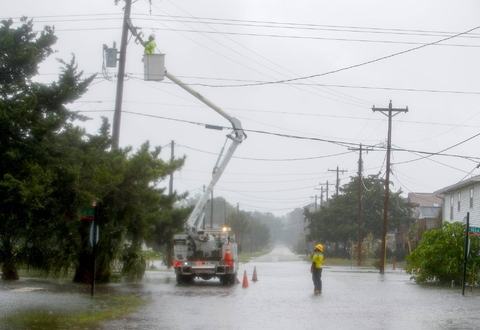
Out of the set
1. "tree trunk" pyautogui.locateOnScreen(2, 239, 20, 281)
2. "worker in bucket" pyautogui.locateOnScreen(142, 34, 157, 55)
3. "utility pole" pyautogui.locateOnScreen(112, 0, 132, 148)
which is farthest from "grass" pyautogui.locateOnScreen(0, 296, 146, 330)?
→ "worker in bucket" pyautogui.locateOnScreen(142, 34, 157, 55)

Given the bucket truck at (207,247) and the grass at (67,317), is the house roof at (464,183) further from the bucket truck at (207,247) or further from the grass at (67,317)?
the grass at (67,317)

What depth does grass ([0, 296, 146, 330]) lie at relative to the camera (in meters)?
14.2

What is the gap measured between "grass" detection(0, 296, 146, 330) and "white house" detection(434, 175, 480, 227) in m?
27.3

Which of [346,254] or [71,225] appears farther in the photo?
[346,254]

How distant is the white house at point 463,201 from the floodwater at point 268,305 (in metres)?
14.8

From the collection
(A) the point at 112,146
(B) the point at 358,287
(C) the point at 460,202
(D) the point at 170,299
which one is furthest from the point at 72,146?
(C) the point at 460,202

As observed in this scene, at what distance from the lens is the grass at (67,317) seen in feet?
46.5

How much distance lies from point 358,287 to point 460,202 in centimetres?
1942

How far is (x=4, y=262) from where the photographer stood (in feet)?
79.2

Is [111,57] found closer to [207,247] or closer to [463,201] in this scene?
[207,247]

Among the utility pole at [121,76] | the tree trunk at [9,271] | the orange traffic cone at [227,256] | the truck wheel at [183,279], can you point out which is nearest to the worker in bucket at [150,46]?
the utility pole at [121,76]

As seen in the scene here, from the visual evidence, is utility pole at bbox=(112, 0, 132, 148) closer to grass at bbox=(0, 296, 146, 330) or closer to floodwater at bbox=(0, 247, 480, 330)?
floodwater at bbox=(0, 247, 480, 330)

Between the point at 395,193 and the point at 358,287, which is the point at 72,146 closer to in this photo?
the point at 358,287

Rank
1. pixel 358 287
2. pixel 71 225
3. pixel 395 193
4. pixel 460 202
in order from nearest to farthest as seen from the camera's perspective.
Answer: pixel 71 225 < pixel 358 287 < pixel 460 202 < pixel 395 193
